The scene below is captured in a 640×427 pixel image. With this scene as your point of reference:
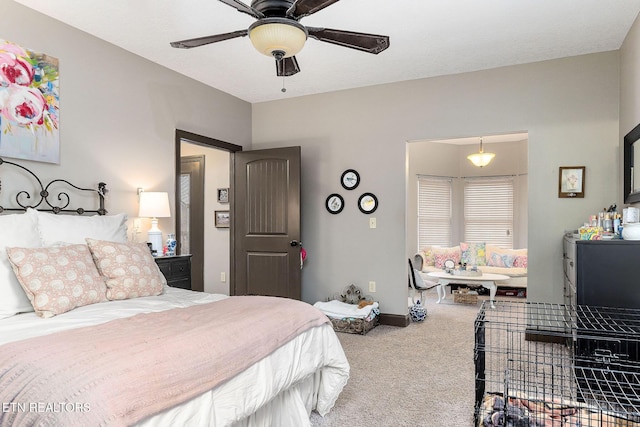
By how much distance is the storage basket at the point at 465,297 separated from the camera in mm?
6066

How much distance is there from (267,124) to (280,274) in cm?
195

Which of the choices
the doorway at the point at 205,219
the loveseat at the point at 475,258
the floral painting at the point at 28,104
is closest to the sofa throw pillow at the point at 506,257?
the loveseat at the point at 475,258

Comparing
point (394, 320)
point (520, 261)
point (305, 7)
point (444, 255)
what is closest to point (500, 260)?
point (520, 261)

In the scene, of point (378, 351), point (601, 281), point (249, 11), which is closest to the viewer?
point (249, 11)

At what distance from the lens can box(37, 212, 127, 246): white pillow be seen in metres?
2.45

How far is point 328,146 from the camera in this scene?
4.95 meters

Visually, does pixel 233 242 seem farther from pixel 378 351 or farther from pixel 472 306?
pixel 472 306

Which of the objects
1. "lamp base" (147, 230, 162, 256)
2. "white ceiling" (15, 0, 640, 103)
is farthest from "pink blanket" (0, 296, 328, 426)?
"white ceiling" (15, 0, 640, 103)

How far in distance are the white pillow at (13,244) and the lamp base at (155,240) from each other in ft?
3.94

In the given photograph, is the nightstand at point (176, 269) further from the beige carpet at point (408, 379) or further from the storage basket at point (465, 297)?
the storage basket at point (465, 297)

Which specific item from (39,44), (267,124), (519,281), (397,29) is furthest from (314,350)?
(519,281)

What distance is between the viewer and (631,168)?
10.8ft

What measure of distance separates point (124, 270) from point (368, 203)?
291cm

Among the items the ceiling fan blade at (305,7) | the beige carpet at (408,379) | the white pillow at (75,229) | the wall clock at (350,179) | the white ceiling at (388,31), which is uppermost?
the white ceiling at (388,31)
